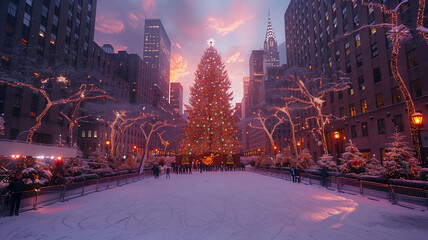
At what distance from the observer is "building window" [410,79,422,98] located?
2512cm

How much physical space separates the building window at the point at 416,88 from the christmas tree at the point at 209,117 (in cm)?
2281

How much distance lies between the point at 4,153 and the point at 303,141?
58.7 m

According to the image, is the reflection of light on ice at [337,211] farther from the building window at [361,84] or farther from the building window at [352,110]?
the building window at [352,110]

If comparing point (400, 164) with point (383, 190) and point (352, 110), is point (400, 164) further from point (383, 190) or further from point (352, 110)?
point (352, 110)

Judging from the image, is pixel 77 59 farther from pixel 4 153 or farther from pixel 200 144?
pixel 4 153

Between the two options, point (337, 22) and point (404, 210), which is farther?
point (337, 22)

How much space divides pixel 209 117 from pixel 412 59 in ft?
86.2

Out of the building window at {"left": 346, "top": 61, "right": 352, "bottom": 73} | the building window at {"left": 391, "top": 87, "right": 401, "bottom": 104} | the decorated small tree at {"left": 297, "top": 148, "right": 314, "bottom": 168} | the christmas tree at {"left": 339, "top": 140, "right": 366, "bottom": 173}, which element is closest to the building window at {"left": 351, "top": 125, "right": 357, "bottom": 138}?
the building window at {"left": 391, "top": 87, "right": 401, "bottom": 104}

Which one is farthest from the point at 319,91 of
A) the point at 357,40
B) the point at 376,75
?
the point at 357,40

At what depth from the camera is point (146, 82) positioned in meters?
118

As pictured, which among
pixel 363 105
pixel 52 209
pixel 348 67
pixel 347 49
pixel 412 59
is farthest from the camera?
pixel 347 49

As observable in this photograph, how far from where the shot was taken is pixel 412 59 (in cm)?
2580

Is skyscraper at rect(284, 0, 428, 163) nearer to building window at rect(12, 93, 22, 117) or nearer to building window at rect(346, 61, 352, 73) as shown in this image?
building window at rect(346, 61, 352, 73)

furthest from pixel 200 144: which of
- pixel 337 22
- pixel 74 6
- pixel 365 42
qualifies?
pixel 74 6
